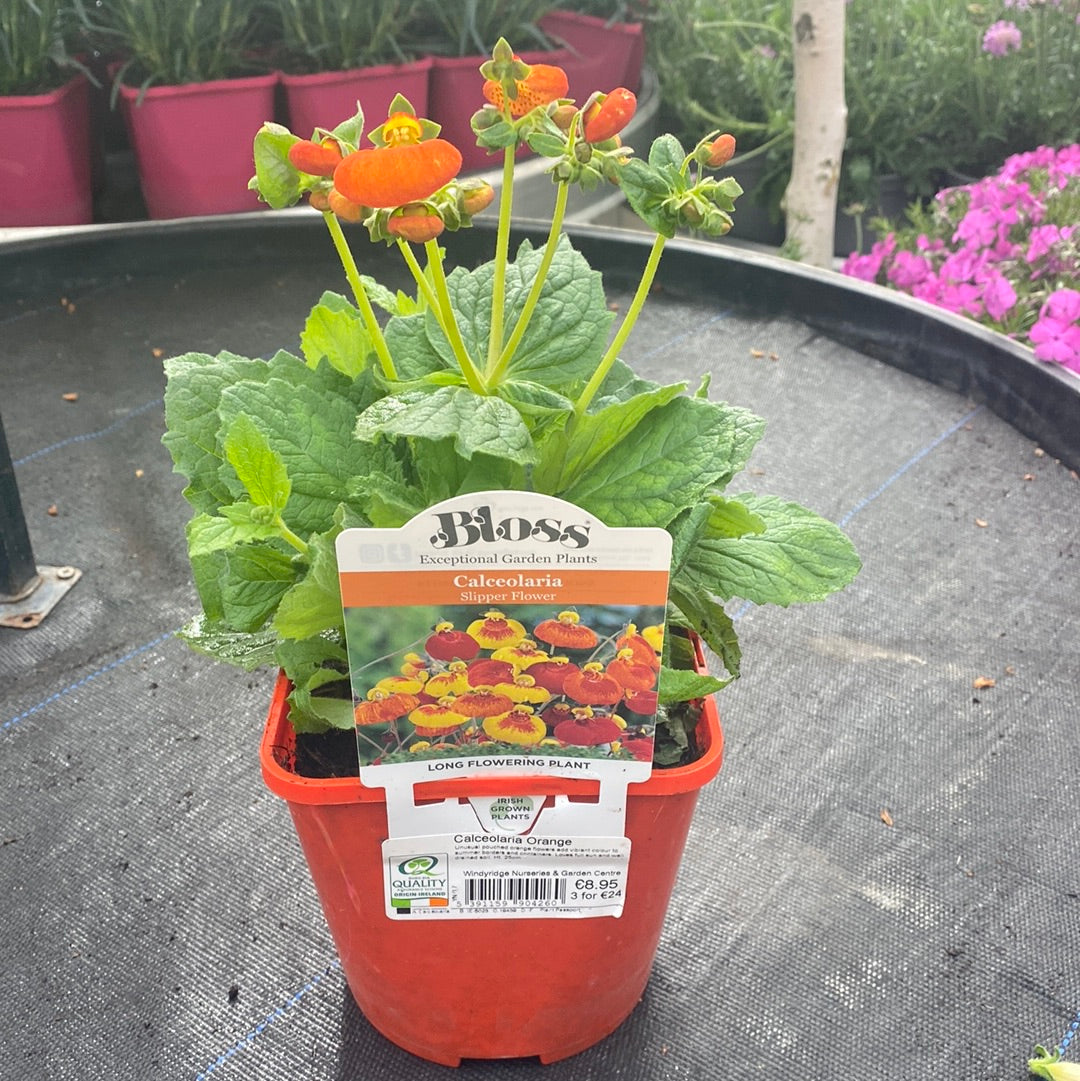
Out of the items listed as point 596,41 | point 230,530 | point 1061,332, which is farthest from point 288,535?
point 596,41

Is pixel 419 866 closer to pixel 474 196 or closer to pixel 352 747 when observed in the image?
pixel 352 747

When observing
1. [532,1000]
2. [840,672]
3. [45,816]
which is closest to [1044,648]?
[840,672]

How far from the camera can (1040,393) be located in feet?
4.58

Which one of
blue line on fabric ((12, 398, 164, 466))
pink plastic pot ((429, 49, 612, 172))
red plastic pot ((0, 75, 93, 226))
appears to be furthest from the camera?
pink plastic pot ((429, 49, 612, 172))

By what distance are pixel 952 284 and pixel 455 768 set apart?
4.77 feet

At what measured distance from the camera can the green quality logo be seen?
2.11ft

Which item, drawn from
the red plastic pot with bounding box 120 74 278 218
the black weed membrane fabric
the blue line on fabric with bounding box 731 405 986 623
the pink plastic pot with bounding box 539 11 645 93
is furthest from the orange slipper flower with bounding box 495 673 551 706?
the pink plastic pot with bounding box 539 11 645 93

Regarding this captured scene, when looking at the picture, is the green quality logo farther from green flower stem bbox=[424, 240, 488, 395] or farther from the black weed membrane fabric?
green flower stem bbox=[424, 240, 488, 395]

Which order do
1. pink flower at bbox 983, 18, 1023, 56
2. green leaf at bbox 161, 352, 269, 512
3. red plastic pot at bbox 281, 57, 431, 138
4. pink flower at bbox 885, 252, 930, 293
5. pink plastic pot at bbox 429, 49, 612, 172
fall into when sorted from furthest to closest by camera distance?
pink flower at bbox 983, 18, 1023, 56 → pink plastic pot at bbox 429, 49, 612, 172 → red plastic pot at bbox 281, 57, 431, 138 → pink flower at bbox 885, 252, 930, 293 → green leaf at bbox 161, 352, 269, 512

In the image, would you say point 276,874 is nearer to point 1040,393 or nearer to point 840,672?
point 840,672

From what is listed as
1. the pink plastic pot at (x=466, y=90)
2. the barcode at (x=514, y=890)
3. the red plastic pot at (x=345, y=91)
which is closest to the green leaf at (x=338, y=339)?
the barcode at (x=514, y=890)

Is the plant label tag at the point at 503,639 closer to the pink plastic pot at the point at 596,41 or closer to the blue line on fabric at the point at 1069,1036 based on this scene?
the blue line on fabric at the point at 1069,1036

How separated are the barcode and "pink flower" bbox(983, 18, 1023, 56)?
2.36 metres

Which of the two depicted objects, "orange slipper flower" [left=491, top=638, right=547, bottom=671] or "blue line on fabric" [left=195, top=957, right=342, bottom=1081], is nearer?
"orange slipper flower" [left=491, top=638, right=547, bottom=671]
